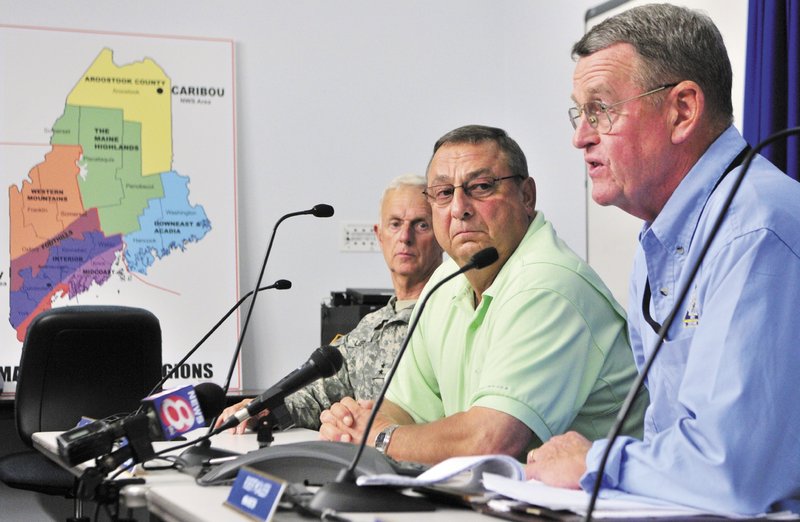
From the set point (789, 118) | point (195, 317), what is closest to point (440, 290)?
point (789, 118)

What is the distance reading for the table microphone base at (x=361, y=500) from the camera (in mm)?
1260

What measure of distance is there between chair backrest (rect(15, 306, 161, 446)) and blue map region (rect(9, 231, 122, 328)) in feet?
2.43

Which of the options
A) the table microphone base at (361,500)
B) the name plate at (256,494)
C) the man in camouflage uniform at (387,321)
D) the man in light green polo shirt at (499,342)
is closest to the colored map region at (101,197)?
the man in camouflage uniform at (387,321)

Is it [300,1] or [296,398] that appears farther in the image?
[300,1]

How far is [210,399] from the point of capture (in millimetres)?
1774

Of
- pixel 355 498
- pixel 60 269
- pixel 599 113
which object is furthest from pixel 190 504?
pixel 60 269

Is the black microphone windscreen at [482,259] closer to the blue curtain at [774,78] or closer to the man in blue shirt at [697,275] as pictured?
the man in blue shirt at [697,275]

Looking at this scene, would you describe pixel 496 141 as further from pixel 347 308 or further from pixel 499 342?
pixel 347 308

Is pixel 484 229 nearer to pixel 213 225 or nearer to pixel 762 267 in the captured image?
pixel 762 267

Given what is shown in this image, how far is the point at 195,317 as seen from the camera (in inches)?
164

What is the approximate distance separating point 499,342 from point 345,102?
2.70m

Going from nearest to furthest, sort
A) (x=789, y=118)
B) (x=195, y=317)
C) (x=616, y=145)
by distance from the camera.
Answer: (x=616, y=145)
(x=789, y=118)
(x=195, y=317)

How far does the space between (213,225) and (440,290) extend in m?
1.88

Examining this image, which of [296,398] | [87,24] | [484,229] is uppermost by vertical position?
[87,24]
